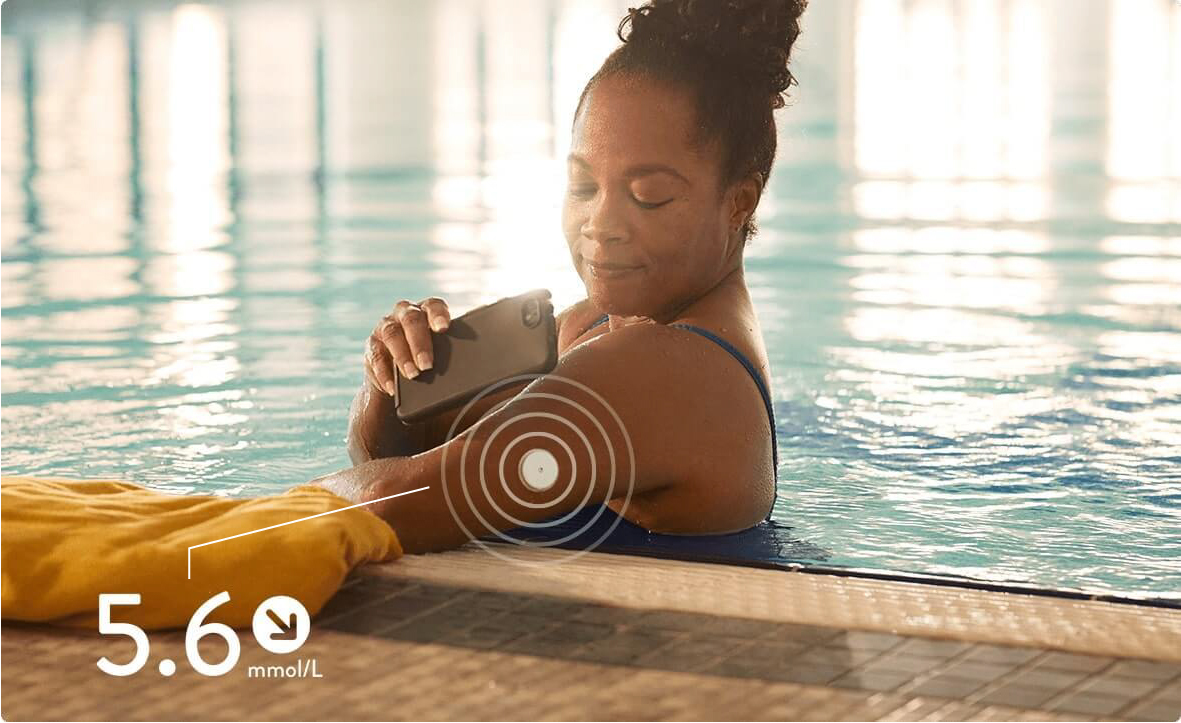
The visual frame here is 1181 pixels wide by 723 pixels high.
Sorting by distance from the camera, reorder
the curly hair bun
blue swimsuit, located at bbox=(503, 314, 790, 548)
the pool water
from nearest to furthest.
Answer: blue swimsuit, located at bbox=(503, 314, 790, 548), the curly hair bun, the pool water

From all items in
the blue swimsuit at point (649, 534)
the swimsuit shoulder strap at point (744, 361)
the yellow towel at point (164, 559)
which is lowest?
the blue swimsuit at point (649, 534)

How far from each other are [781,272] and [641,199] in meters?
4.67

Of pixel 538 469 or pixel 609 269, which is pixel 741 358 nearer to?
pixel 609 269

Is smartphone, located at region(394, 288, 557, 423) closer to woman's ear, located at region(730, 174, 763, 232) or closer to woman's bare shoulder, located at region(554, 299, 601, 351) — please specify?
woman's ear, located at region(730, 174, 763, 232)

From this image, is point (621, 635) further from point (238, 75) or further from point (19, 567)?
point (238, 75)

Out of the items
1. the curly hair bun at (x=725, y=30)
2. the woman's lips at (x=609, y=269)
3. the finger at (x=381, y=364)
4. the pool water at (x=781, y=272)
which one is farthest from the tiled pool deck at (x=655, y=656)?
the curly hair bun at (x=725, y=30)

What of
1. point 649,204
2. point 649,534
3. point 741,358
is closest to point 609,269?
point 649,204

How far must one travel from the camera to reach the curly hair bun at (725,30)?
312 centimetres

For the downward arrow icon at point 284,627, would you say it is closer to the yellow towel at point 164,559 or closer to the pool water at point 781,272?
the yellow towel at point 164,559

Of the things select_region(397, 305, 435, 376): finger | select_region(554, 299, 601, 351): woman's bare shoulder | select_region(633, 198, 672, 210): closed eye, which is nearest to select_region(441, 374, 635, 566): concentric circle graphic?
select_region(397, 305, 435, 376): finger

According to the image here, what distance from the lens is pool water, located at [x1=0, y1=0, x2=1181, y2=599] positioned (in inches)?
158

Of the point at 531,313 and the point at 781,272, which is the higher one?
the point at 531,313

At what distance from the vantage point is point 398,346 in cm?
295

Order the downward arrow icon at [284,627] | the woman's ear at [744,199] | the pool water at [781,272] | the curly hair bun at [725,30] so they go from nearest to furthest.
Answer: the downward arrow icon at [284,627] < the curly hair bun at [725,30] < the woman's ear at [744,199] < the pool water at [781,272]
